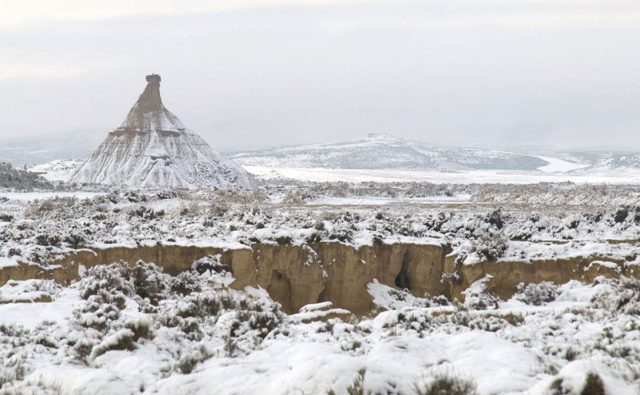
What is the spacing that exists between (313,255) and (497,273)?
6.18 meters

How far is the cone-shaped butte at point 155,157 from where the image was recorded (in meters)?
87.8

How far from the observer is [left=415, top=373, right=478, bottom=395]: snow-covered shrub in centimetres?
619

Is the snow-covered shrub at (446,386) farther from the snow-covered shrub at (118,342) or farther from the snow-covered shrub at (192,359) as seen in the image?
the snow-covered shrub at (118,342)

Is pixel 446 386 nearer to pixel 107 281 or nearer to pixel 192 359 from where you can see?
pixel 192 359

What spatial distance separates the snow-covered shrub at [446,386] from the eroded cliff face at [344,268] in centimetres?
1382

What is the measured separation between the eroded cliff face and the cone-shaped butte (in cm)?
6426

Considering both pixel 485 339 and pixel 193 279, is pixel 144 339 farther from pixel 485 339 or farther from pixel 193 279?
pixel 193 279

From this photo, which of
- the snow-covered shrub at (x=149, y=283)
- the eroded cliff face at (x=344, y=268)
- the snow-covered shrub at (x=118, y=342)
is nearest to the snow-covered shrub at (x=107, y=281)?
the snow-covered shrub at (x=149, y=283)

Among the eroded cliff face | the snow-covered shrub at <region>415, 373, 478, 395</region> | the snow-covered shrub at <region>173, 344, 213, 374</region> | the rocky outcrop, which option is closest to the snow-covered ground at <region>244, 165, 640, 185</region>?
the eroded cliff face

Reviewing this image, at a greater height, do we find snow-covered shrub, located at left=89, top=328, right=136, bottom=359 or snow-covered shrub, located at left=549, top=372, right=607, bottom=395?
snow-covered shrub, located at left=549, top=372, right=607, bottom=395

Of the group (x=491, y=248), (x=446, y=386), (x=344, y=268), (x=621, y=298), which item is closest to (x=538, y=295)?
(x=621, y=298)

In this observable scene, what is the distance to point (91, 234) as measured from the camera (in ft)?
73.2

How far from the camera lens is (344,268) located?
881 inches

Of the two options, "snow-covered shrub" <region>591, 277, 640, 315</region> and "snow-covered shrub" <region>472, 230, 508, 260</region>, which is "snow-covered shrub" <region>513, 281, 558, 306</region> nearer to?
"snow-covered shrub" <region>591, 277, 640, 315</region>
